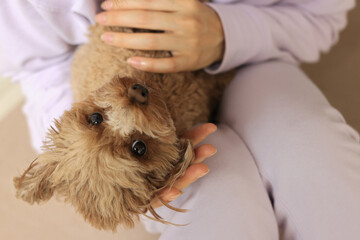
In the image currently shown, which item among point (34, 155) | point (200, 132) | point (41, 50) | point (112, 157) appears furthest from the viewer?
point (34, 155)

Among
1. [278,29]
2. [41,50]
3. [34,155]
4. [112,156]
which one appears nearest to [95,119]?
[112,156]

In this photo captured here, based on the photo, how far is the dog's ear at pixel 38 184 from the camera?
0.60 meters

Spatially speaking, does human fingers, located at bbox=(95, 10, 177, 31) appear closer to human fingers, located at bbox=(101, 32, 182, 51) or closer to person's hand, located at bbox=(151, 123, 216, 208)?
human fingers, located at bbox=(101, 32, 182, 51)

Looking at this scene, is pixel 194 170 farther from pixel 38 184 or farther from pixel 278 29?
pixel 278 29

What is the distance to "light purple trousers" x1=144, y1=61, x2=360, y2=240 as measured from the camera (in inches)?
23.7

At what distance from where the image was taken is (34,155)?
1.19m

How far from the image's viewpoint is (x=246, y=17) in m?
0.79

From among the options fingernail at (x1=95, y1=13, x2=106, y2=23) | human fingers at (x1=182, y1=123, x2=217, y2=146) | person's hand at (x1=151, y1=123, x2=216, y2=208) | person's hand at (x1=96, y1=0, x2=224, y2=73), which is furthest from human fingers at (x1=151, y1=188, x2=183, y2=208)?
fingernail at (x1=95, y1=13, x2=106, y2=23)

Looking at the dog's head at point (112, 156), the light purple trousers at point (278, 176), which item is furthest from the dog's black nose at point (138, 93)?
the light purple trousers at point (278, 176)

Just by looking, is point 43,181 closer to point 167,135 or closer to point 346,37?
point 167,135

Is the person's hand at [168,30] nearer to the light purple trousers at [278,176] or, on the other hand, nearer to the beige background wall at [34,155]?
the light purple trousers at [278,176]

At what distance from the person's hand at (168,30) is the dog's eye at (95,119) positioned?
161mm

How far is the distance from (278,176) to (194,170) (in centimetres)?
19

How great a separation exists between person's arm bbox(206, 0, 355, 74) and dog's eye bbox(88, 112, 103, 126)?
1.12ft
